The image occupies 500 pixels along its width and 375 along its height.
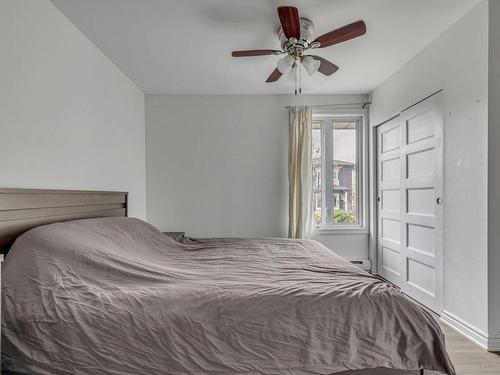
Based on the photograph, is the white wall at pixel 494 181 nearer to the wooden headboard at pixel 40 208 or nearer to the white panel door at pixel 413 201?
the white panel door at pixel 413 201

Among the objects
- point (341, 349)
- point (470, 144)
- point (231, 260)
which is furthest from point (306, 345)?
point (470, 144)

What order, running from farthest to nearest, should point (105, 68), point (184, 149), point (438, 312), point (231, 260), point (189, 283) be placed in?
point (184, 149) → point (105, 68) → point (438, 312) → point (231, 260) → point (189, 283)

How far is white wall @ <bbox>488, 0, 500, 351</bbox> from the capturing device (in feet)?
6.18

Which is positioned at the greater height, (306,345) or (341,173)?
(341,173)

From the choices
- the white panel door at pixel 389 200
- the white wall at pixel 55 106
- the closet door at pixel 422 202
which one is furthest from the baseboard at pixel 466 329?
the white wall at pixel 55 106

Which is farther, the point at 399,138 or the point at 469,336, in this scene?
the point at 399,138

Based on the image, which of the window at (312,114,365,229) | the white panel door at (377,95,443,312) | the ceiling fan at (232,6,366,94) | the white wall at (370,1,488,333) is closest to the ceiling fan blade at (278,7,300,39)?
the ceiling fan at (232,6,366,94)

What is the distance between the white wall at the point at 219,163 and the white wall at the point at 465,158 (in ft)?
5.10

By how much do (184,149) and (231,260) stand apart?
7.08 feet

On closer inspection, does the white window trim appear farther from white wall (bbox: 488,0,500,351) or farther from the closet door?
white wall (bbox: 488,0,500,351)

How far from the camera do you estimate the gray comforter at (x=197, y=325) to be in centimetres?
109

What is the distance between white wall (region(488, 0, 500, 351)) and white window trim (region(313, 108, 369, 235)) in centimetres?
186

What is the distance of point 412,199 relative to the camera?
9.40ft

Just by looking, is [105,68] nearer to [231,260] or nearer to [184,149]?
[184,149]
